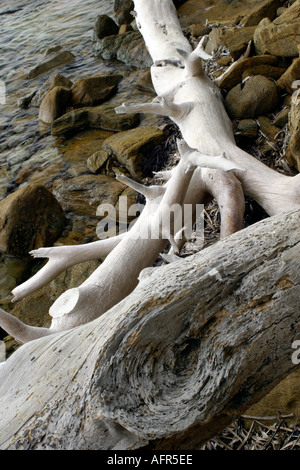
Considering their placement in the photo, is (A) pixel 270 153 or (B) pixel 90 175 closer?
(A) pixel 270 153

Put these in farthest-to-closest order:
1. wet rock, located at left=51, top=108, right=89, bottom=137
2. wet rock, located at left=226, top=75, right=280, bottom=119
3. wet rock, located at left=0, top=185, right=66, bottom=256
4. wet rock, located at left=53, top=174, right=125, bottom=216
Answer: wet rock, located at left=51, top=108, right=89, bottom=137 → wet rock, located at left=53, top=174, right=125, bottom=216 → wet rock, located at left=0, top=185, right=66, bottom=256 → wet rock, located at left=226, top=75, right=280, bottom=119

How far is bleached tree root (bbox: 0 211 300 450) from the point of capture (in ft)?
5.34

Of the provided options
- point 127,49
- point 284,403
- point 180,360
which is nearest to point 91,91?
point 127,49

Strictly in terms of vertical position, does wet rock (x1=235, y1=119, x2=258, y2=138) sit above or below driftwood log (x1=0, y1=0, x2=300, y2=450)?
below

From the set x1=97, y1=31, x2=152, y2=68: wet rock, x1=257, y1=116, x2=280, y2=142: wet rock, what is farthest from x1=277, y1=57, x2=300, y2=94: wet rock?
x1=97, y1=31, x2=152, y2=68: wet rock

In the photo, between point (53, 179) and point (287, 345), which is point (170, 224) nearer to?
point (287, 345)

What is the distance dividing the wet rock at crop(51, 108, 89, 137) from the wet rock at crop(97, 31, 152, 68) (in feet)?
5.91

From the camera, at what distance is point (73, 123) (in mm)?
6191

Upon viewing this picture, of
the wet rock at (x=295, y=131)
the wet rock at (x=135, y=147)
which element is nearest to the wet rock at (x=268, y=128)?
the wet rock at (x=295, y=131)

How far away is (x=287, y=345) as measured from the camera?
5.95 ft

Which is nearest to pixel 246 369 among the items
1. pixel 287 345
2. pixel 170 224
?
pixel 287 345

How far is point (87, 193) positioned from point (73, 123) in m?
1.60

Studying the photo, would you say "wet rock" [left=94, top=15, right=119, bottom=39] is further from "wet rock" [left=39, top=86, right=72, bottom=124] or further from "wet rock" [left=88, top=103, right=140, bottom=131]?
"wet rock" [left=88, top=103, right=140, bottom=131]
